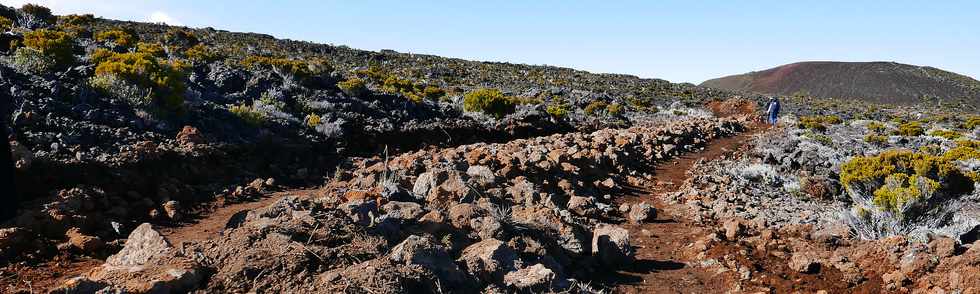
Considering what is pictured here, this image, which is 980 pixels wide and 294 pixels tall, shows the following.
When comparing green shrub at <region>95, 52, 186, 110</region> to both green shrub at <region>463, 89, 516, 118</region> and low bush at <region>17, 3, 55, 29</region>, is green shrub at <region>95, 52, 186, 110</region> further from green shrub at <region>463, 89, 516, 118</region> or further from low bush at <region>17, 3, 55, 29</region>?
low bush at <region>17, 3, 55, 29</region>

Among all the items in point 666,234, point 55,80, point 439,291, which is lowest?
point 666,234

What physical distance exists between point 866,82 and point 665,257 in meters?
71.4

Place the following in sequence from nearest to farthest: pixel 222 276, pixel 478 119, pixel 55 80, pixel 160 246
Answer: pixel 222 276 < pixel 160 246 < pixel 55 80 < pixel 478 119

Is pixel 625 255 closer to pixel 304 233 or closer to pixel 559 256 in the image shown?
pixel 559 256

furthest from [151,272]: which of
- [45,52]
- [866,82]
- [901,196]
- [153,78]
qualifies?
[866,82]

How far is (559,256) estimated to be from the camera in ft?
17.1

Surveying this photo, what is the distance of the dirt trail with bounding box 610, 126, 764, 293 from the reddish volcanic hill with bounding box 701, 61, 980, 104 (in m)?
61.8

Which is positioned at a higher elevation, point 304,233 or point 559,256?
point 304,233

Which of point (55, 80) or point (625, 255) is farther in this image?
point (55, 80)

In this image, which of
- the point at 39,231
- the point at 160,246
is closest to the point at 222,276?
the point at 160,246

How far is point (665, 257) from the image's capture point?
601 centimetres

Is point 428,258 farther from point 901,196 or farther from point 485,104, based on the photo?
point 485,104

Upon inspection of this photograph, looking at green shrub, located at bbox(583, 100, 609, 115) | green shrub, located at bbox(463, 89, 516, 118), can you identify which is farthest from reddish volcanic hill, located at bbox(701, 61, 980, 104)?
green shrub, located at bbox(463, 89, 516, 118)

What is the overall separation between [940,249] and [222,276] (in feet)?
18.8
